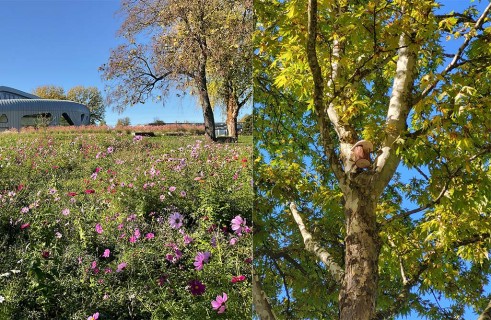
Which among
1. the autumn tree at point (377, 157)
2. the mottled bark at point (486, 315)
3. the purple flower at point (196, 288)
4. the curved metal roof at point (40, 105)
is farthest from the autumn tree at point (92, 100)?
the mottled bark at point (486, 315)

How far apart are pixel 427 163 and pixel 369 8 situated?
0.35 metres

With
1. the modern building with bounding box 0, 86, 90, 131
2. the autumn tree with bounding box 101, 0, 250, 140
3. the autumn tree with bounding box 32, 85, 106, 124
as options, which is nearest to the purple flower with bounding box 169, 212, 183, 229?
the autumn tree with bounding box 101, 0, 250, 140

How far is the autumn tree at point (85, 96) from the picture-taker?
7.36 meters

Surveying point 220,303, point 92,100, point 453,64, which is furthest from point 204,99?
point 453,64

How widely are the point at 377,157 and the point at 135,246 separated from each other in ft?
3.94

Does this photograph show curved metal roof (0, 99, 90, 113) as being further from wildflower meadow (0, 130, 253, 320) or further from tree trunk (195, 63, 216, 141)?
wildflower meadow (0, 130, 253, 320)

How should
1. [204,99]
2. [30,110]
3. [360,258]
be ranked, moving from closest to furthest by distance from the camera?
[360,258], [204,99], [30,110]

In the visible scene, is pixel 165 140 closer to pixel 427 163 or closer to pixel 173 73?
pixel 173 73

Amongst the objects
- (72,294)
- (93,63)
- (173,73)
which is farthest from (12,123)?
(72,294)

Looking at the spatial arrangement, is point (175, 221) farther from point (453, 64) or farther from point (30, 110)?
point (30, 110)

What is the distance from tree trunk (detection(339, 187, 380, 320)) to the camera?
0.83m

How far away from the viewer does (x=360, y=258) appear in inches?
33.6

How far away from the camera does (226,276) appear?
1513 mm

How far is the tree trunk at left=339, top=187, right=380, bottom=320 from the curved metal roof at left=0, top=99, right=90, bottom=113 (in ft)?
23.3
